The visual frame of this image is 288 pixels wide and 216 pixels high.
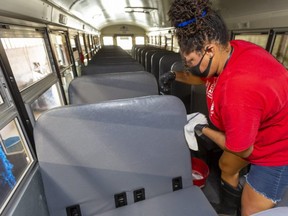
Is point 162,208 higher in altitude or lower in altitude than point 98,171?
lower

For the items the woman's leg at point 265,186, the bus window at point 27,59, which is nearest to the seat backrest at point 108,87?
the bus window at point 27,59

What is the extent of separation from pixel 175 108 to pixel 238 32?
2.71 meters

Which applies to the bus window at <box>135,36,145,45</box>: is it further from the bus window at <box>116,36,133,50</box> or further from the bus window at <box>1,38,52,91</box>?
the bus window at <box>1,38,52,91</box>

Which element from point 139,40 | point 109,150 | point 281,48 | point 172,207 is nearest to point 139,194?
point 172,207

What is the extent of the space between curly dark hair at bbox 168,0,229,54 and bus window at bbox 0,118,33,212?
118 centimetres

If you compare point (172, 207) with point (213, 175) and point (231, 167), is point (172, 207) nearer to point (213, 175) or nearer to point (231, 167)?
point (231, 167)

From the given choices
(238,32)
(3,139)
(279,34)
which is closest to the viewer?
(3,139)

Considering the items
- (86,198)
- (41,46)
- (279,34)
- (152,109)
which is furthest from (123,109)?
(279,34)

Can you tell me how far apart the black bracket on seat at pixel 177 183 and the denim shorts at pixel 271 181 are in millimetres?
477

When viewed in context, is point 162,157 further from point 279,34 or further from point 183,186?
point 279,34

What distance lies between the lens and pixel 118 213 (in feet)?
3.65

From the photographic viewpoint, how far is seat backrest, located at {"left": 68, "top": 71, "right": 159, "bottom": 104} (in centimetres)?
171

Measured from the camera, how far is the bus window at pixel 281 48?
2.24 m

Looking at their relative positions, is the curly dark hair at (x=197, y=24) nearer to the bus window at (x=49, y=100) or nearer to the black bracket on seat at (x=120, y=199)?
the black bracket on seat at (x=120, y=199)
